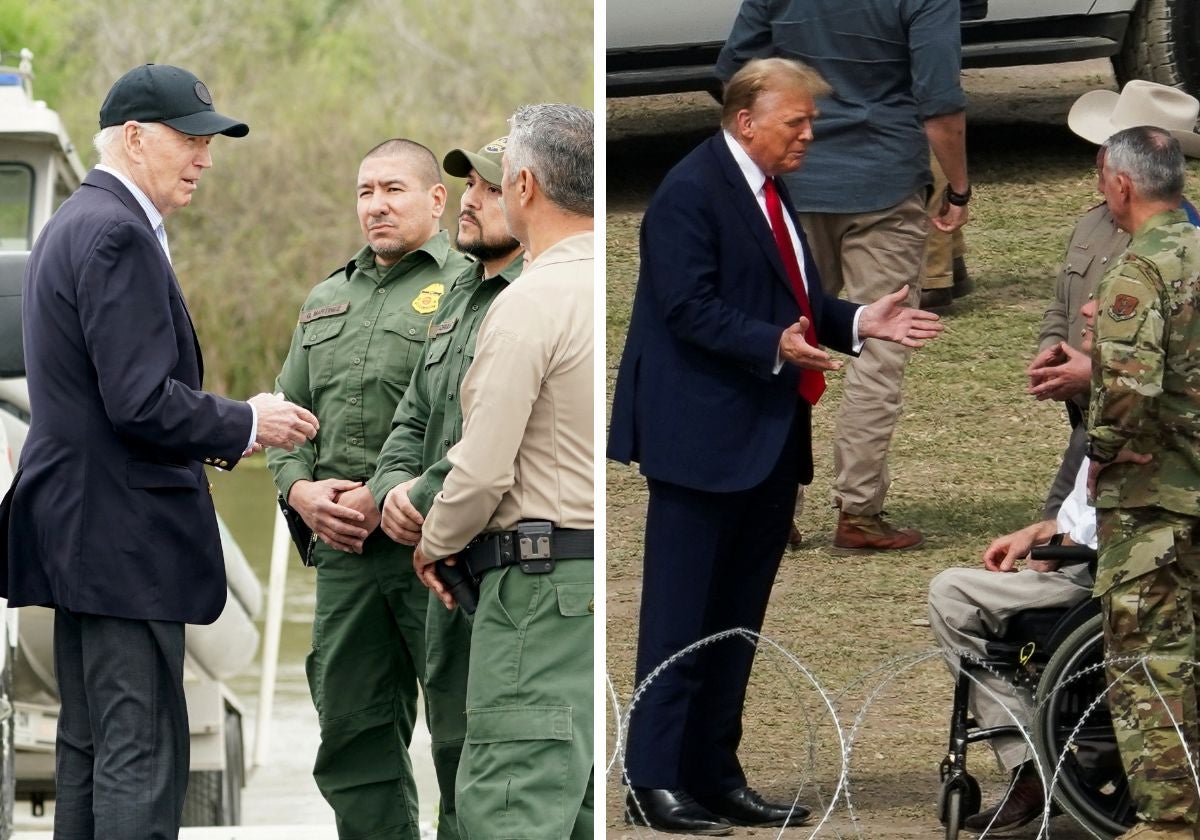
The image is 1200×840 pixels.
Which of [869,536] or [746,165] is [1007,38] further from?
[869,536]

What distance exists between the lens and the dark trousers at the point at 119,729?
4512 mm

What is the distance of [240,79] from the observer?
3020 cm

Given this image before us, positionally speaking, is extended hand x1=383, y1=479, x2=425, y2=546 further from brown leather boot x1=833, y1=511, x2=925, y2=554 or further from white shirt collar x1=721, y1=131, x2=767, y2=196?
brown leather boot x1=833, y1=511, x2=925, y2=554

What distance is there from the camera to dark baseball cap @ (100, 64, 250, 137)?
4668mm

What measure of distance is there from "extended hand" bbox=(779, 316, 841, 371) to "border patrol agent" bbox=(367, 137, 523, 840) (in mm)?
654

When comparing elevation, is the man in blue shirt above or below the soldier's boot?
above

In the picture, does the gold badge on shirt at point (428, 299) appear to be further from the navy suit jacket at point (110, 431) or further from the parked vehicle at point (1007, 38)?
the navy suit jacket at point (110, 431)

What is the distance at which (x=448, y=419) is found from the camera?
16.2ft

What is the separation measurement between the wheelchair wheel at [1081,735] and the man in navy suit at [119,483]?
180cm

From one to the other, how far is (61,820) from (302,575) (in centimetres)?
1279

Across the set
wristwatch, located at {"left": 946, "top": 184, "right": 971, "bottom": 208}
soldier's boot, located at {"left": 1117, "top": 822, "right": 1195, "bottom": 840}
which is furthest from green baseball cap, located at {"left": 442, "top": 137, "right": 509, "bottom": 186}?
soldier's boot, located at {"left": 1117, "top": 822, "right": 1195, "bottom": 840}

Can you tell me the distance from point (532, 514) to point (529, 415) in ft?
0.68

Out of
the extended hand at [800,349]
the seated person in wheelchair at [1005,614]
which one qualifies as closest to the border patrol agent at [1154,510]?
the seated person in wheelchair at [1005,614]

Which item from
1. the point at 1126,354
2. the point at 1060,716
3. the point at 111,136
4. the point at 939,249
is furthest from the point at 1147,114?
the point at 111,136
